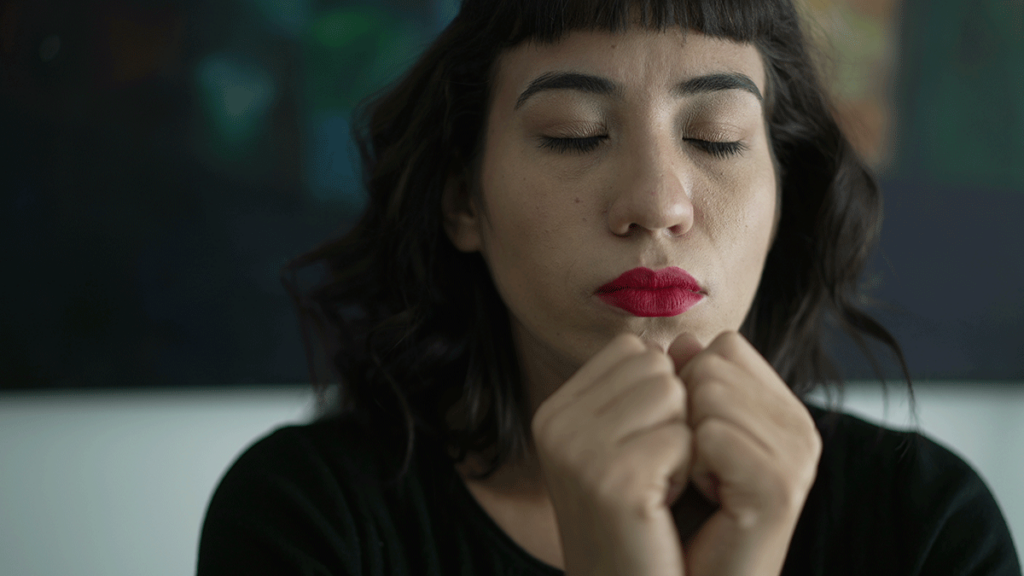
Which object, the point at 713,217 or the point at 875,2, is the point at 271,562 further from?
the point at 875,2

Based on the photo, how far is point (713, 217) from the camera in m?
0.65

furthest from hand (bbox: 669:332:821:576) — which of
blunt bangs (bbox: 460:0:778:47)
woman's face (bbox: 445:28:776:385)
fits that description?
blunt bangs (bbox: 460:0:778:47)

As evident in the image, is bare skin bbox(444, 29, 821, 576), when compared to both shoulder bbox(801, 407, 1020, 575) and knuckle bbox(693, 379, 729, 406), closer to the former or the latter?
knuckle bbox(693, 379, 729, 406)

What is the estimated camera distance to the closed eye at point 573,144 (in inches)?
25.8

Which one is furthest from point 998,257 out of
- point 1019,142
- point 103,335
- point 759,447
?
point 103,335

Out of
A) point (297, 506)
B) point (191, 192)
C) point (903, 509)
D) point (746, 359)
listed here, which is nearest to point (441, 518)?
point (297, 506)

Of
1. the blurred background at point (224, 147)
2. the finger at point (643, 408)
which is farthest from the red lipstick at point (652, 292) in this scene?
the blurred background at point (224, 147)

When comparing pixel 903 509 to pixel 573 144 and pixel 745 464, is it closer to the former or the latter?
pixel 745 464

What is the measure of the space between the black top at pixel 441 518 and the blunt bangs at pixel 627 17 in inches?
19.6

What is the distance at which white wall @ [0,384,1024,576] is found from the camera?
1.13 m

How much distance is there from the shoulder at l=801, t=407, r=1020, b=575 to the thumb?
0.34 metres

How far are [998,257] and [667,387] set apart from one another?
1125 millimetres

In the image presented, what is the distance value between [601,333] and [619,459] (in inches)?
6.7

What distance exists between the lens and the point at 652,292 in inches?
24.5
